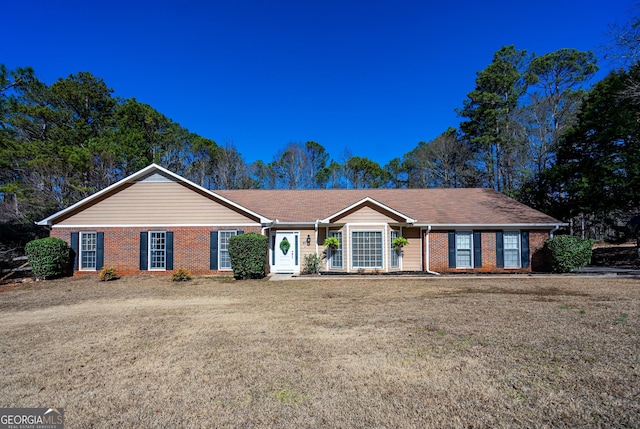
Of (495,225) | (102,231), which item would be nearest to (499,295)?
(495,225)

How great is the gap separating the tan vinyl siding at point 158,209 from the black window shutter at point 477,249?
10.5 meters

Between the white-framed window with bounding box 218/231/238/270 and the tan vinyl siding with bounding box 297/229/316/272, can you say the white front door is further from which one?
the white-framed window with bounding box 218/231/238/270

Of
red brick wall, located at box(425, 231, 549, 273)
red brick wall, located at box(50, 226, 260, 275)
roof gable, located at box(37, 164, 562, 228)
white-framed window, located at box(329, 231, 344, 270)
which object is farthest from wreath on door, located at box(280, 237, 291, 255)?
red brick wall, located at box(425, 231, 549, 273)

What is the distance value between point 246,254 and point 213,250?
213 centimetres

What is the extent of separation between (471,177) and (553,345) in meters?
29.7

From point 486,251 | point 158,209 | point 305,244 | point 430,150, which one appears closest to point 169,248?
point 158,209

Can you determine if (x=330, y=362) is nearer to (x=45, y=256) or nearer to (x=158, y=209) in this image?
(x=158, y=209)

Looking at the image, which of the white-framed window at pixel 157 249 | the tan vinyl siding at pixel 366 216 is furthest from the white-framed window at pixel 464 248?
the white-framed window at pixel 157 249

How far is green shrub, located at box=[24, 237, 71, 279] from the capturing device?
1339 centimetres

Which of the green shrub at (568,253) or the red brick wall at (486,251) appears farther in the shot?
the red brick wall at (486,251)

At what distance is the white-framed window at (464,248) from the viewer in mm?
15320

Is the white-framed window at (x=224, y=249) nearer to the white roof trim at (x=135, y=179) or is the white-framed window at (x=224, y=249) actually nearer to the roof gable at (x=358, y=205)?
the roof gable at (x=358, y=205)

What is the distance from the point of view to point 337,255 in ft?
49.7

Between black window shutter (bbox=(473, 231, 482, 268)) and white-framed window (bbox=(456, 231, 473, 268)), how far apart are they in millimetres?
130
